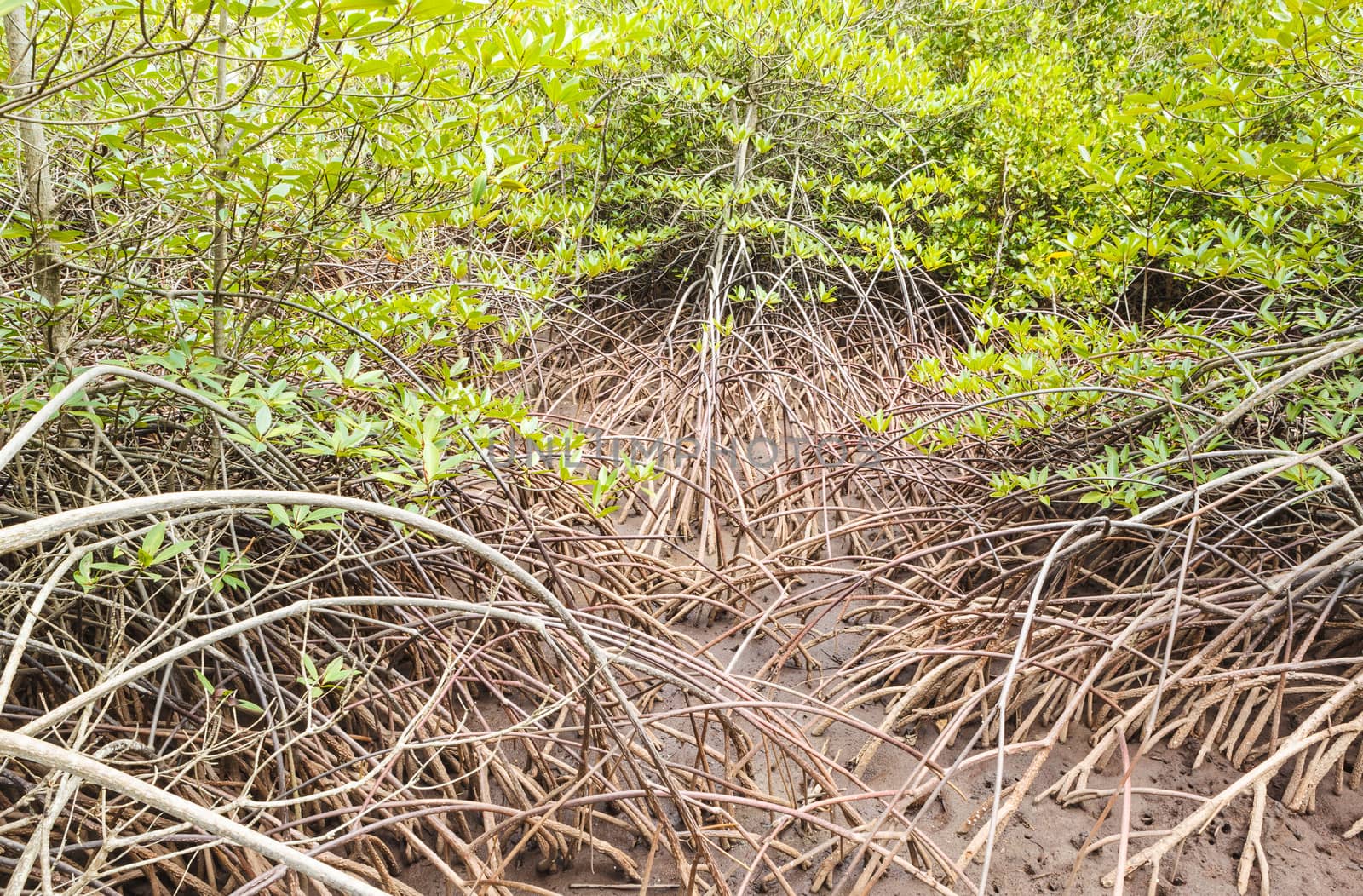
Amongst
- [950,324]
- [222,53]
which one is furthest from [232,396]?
[950,324]

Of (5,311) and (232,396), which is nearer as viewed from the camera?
(232,396)

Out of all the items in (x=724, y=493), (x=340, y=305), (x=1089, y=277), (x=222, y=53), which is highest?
(x=222, y=53)

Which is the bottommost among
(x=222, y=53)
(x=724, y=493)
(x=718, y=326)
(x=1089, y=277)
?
(x=724, y=493)

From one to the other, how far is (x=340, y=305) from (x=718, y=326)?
193 cm

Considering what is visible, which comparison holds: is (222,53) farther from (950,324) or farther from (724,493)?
(950,324)

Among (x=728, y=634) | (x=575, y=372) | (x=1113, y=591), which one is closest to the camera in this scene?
(x=1113, y=591)

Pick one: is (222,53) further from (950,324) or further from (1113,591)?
(950,324)

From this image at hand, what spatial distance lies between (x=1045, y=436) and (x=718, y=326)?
1585mm

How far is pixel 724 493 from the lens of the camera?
3182 millimetres

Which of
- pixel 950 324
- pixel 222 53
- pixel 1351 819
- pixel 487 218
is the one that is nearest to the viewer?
pixel 222 53

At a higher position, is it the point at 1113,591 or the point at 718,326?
the point at 718,326

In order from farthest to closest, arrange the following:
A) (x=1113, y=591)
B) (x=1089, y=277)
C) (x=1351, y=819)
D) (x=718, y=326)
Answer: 1. (x=718, y=326)
2. (x=1089, y=277)
3. (x=1113, y=591)
4. (x=1351, y=819)

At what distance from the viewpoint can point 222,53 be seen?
1.28 meters

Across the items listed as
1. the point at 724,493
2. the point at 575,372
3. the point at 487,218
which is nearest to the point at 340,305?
the point at 487,218
